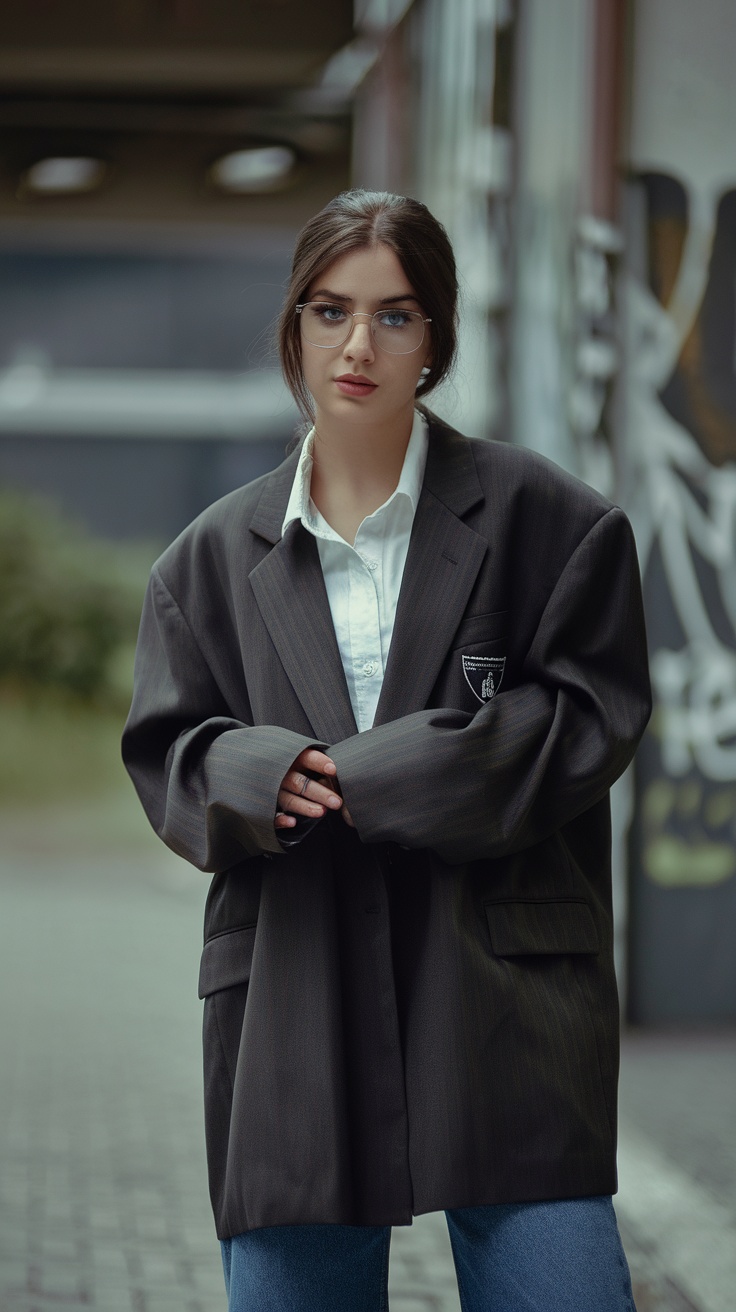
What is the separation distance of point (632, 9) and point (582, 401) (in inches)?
54.7

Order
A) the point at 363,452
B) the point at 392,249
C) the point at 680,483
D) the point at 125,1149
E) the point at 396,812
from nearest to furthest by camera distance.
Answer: the point at 396,812 → the point at 392,249 → the point at 363,452 → the point at 125,1149 → the point at 680,483

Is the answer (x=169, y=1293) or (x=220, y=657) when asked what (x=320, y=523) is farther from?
(x=169, y=1293)

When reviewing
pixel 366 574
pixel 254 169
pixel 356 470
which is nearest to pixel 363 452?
pixel 356 470

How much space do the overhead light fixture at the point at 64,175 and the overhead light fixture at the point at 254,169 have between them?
68 cm

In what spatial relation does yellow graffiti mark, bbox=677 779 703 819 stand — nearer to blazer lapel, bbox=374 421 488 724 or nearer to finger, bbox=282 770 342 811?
blazer lapel, bbox=374 421 488 724

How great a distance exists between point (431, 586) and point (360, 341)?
318mm

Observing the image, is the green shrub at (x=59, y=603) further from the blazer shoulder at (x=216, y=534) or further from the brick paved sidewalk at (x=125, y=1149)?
the blazer shoulder at (x=216, y=534)

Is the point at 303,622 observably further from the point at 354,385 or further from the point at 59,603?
the point at 59,603

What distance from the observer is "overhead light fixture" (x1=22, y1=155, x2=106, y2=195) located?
29.8 ft

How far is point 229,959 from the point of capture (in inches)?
81.0

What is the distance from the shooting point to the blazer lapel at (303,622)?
2004 millimetres

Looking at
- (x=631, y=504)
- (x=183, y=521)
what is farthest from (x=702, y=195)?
(x=183, y=521)

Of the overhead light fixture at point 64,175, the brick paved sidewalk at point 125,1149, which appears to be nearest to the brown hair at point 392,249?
the brick paved sidewalk at point 125,1149

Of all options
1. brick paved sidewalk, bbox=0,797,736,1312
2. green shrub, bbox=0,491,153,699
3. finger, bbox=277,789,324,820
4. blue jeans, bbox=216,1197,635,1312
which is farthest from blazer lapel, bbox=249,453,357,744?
green shrub, bbox=0,491,153,699
